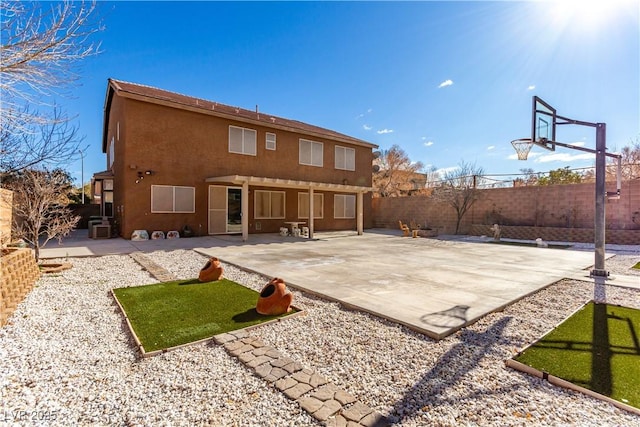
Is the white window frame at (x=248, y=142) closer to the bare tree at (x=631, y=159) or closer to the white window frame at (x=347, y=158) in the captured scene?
the white window frame at (x=347, y=158)

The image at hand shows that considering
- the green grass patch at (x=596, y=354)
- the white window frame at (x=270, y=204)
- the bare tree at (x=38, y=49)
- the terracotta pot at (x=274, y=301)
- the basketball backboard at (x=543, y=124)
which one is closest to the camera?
the green grass patch at (x=596, y=354)

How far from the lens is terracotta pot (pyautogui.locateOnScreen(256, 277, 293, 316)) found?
4.49m

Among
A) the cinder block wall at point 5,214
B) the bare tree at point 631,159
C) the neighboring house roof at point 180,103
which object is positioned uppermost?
the neighboring house roof at point 180,103

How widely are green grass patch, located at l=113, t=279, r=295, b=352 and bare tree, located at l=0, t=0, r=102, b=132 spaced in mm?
2975

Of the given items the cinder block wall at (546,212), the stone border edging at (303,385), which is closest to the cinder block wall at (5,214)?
the stone border edging at (303,385)

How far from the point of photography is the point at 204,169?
14.4 m

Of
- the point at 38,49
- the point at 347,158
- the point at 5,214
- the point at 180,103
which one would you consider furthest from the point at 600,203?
the point at 180,103

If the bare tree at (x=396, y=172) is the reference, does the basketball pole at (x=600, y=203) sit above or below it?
below

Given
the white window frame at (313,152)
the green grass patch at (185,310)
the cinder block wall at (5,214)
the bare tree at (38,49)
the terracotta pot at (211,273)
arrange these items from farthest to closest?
the white window frame at (313,152) → the cinder block wall at (5,214) → the terracotta pot at (211,273) → the green grass patch at (185,310) → the bare tree at (38,49)

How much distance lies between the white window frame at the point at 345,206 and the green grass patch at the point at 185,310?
45.8 feet

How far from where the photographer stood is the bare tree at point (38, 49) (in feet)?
11.7

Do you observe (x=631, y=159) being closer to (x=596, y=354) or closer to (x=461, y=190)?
(x=461, y=190)

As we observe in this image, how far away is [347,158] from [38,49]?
1758cm

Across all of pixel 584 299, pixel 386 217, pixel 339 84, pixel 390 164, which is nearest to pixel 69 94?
pixel 584 299
